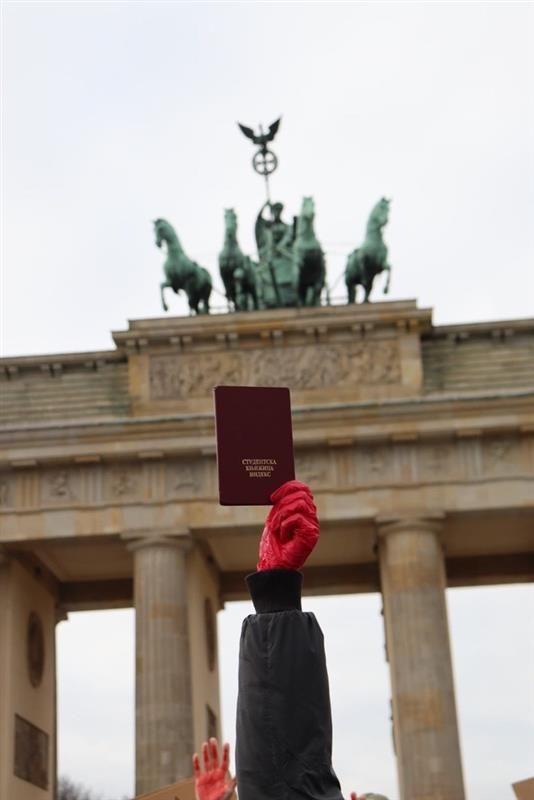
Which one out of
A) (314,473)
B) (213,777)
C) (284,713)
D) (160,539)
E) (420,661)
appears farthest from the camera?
(314,473)

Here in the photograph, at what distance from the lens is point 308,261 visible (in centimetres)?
3419

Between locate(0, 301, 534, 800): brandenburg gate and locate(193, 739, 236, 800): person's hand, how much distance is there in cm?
2519

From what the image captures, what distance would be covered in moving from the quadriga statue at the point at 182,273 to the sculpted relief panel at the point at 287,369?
1.98 meters

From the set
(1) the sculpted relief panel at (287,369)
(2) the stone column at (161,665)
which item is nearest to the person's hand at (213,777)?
(2) the stone column at (161,665)

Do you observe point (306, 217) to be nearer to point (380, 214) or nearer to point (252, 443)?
point (380, 214)

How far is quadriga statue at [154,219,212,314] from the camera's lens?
34.7 meters

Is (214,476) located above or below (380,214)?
below

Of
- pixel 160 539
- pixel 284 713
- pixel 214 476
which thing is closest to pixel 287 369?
pixel 214 476

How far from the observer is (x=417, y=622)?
3086cm

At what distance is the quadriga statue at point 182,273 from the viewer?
1367 inches

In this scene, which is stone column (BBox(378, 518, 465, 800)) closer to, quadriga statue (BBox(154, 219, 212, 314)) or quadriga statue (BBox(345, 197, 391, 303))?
quadriga statue (BBox(345, 197, 391, 303))

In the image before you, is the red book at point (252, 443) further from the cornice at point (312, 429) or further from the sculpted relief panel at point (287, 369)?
the sculpted relief panel at point (287, 369)

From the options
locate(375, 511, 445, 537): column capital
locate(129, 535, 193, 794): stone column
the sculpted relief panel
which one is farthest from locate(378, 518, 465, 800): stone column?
locate(129, 535, 193, 794): stone column

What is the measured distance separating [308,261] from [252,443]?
29272 millimetres
